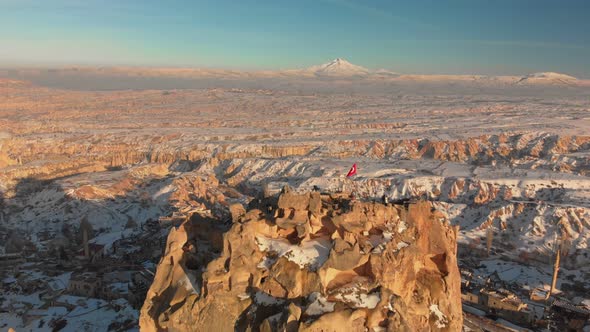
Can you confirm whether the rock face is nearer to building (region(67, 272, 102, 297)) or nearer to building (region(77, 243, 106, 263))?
building (region(67, 272, 102, 297))

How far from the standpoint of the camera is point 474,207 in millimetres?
57125

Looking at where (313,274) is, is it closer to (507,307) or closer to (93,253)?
(507,307)

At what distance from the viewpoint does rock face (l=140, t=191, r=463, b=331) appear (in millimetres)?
16844

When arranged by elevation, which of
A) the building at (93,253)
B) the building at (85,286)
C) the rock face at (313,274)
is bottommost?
the building at (93,253)

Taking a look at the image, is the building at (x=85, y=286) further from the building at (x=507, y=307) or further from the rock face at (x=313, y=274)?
the building at (x=507, y=307)

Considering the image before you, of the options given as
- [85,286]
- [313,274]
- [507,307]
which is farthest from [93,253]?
[507,307]

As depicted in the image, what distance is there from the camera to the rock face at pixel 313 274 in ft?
55.3

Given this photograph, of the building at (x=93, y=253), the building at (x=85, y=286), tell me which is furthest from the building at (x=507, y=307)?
the building at (x=93, y=253)

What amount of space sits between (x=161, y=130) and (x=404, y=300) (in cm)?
11028

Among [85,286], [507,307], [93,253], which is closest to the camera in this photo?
[507,307]

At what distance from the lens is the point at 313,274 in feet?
57.7

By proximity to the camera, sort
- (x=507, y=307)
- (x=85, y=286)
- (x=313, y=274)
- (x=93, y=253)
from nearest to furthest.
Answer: (x=313, y=274), (x=507, y=307), (x=85, y=286), (x=93, y=253)

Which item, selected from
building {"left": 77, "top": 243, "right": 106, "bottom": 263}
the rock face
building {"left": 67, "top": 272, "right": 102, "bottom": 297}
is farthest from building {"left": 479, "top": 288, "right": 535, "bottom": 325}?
building {"left": 77, "top": 243, "right": 106, "bottom": 263}

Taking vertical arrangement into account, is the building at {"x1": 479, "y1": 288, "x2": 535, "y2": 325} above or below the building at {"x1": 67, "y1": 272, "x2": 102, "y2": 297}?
above
